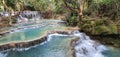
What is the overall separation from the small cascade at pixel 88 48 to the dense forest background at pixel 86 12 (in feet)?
3.01

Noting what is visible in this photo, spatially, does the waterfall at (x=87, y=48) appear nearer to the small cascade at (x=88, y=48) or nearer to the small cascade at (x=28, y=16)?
the small cascade at (x=88, y=48)

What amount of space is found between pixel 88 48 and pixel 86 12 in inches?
344

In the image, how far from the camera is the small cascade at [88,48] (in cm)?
1123

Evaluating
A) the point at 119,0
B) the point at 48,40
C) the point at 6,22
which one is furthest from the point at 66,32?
the point at 6,22

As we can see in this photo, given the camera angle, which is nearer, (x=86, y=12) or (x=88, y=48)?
(x=88, y=48)

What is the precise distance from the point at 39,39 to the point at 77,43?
261cm

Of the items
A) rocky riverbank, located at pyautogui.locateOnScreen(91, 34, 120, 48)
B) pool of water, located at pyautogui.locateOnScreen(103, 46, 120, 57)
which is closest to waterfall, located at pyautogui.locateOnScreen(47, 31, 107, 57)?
pool of water, located at pyautogui.locateOnScreen(103, 46, 120, 57)

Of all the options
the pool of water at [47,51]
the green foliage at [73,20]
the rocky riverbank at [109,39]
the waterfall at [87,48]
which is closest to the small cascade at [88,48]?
the waterfall at [87,48]

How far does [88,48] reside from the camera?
12.0 metres

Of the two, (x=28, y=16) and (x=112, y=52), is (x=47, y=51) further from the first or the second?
(x=28, y=16)

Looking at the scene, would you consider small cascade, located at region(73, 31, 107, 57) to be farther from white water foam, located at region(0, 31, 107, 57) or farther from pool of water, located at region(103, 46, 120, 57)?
pool of water, located at region(103, 46, 120, 57)

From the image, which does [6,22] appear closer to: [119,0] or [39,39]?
[39,39]

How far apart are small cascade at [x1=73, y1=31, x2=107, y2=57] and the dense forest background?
3.01 ft

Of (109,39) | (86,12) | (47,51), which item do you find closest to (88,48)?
(109,39)
